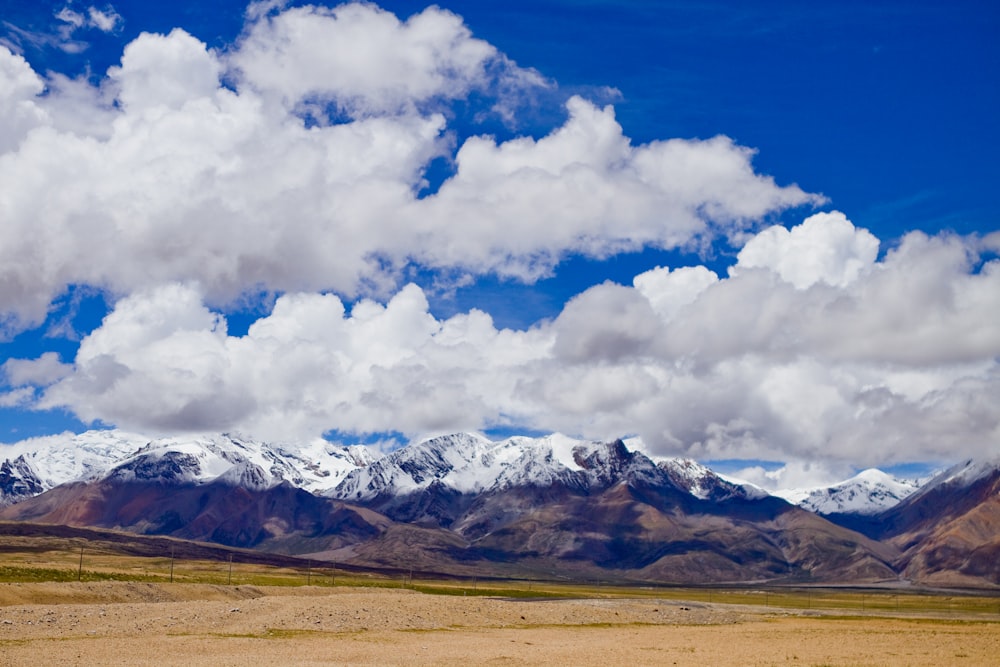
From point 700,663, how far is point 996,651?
95.8 feet

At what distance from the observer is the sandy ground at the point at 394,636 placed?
6706 cm

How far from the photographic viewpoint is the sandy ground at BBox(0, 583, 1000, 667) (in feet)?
220

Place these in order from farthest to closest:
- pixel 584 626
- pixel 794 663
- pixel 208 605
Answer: pixel 584 626, pixel 208 605, pixel 794 663

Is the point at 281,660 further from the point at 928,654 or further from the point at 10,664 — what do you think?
the point at 928,654

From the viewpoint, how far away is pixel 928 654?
76.8 m

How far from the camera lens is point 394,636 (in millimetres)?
84375

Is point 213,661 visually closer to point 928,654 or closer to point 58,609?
point 58,609

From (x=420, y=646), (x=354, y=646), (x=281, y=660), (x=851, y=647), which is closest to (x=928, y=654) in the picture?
(x=851, y=647)

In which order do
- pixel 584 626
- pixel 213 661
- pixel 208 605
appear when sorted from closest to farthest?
pixel 213 661 < pixel 208 605 < pixel 584 626

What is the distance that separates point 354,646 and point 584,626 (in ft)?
128

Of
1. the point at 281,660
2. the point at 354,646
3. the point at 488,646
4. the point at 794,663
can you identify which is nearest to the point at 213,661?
the point at 281,660

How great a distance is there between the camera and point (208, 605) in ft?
307

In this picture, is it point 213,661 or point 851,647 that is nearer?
point 213,661

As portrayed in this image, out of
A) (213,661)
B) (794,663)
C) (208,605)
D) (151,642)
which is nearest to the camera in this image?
(213,661)
